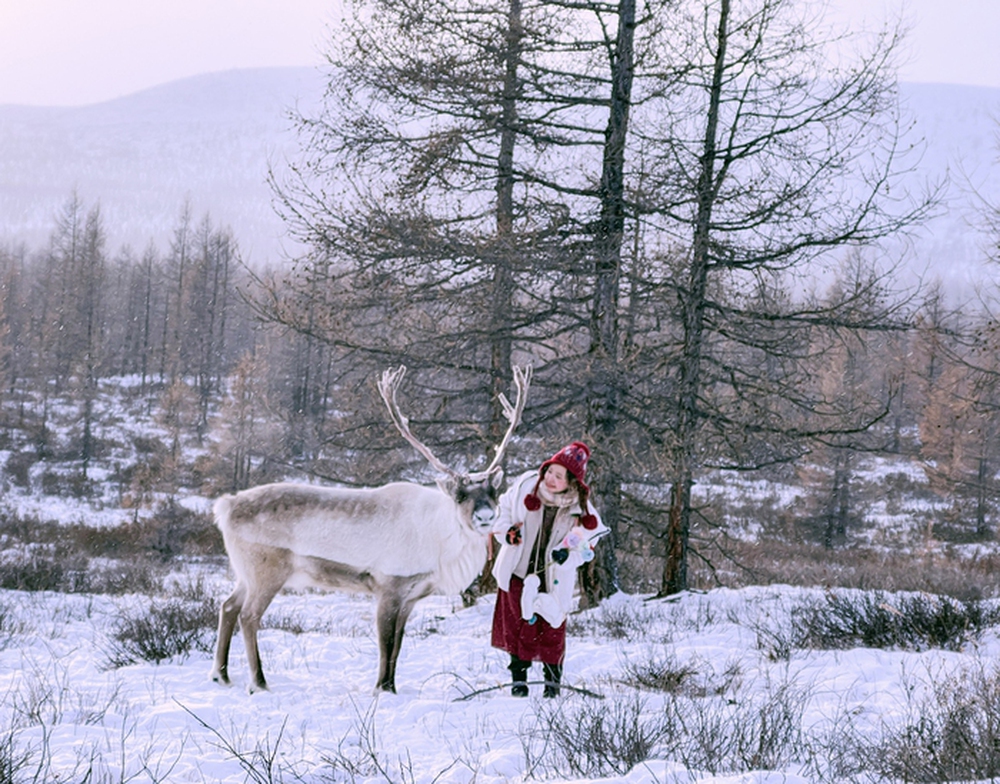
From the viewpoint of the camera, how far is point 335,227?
30.6 feet

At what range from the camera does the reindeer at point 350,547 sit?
17.0ft

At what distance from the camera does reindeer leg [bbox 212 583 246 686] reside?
17.0 ft

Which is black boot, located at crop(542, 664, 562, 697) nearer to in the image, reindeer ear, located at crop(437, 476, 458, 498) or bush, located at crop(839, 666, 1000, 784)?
reindeer ear, located at crop(437, 476, 458, 498)

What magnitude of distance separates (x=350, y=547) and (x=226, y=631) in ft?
3.39

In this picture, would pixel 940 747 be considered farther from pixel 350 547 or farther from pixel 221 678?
pixel 221 678

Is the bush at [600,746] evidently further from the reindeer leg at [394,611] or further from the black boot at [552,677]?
the reindeer leg at [394,611]

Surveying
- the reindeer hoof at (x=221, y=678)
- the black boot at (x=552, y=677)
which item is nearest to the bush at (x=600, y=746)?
the black boot at (x=552, y=677)

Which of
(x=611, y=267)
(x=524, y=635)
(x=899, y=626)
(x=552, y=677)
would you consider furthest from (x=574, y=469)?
(x=611, y=267)

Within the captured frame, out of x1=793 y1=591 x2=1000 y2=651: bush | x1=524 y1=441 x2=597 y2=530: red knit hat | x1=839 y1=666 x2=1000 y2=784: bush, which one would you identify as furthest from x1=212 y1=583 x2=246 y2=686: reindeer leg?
x1=793 y1=591 x2=1000 y2=651: bush

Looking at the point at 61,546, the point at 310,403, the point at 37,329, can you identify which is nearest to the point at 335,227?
the point at 61,546

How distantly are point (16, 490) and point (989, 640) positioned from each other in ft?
117

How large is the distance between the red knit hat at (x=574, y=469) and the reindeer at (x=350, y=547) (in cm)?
25

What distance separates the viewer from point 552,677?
4797 millimetres

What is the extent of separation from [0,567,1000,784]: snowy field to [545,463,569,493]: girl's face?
4.07 ft
